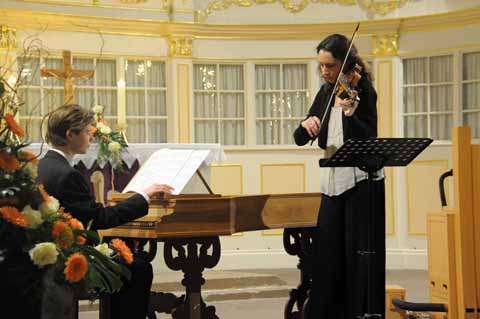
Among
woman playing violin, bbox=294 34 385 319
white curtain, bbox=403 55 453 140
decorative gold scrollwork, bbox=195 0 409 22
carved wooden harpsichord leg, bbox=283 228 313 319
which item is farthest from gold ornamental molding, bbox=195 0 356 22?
woman playing violin, bbox=294 34 385 319

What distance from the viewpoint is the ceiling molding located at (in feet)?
33.5

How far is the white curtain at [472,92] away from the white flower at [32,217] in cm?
833

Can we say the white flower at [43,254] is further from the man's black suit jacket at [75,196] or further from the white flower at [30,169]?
the man's black suit jacket at [75,196]

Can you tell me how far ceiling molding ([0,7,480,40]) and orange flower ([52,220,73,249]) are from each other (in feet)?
24.1

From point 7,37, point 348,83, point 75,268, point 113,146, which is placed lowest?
point 75,268

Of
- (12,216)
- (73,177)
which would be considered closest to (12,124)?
(12,216)

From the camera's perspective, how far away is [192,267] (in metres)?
5.09

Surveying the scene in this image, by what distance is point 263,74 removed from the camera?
11.5 m

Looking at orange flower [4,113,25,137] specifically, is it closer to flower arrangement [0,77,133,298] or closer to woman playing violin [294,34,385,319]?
flower arrangement [0,77,133,298]

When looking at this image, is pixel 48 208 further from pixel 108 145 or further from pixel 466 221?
pixel 108 145

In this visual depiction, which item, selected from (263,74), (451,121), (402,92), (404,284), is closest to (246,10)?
(263,74)

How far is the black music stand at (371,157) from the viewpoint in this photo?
4.00 m

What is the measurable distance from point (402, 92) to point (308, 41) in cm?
142

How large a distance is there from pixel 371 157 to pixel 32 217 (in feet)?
5.78
